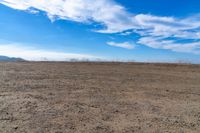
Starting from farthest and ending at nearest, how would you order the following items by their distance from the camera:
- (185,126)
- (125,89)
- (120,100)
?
(125,89) → (120,100) → (185,126)

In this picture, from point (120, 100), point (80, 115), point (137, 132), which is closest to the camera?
point (137, 132)

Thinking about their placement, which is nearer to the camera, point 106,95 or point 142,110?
point 142,110

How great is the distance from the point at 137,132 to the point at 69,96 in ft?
12.8

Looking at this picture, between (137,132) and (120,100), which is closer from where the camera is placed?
(137,132)

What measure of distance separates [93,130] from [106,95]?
3.72 metres

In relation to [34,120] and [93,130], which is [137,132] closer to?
[93,130]

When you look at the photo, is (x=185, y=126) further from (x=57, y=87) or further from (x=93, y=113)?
(x=57, y=87)

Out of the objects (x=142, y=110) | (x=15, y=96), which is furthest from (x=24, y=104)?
(x=142, y=110)

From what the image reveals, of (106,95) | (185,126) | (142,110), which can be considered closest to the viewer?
(185,126)

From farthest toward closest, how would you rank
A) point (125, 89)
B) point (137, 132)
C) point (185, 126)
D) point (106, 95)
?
point (125, 89)
point (106, 95)
point (185, 126)
point (137, 132)

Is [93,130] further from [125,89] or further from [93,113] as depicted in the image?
[125,89]

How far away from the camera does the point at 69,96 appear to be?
8844 millimetres

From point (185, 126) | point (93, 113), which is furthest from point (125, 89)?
point (185, 126)

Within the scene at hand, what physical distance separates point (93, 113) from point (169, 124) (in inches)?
79.2
